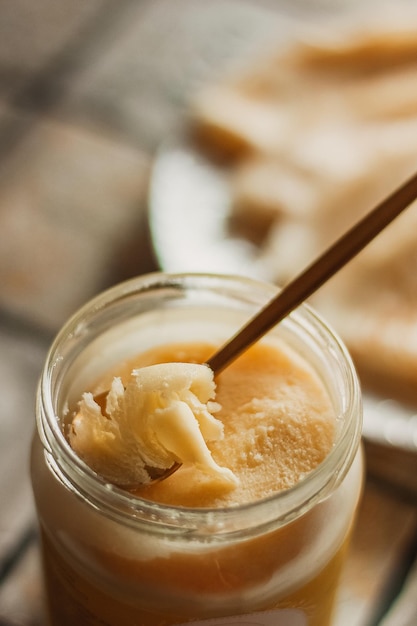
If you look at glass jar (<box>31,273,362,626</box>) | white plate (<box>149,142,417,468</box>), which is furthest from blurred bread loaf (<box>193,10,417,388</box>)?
glass jar (<box>31,273,362,626</box>)

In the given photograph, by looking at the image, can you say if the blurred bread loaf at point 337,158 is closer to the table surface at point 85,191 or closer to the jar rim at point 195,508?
the table surface at point 85,191

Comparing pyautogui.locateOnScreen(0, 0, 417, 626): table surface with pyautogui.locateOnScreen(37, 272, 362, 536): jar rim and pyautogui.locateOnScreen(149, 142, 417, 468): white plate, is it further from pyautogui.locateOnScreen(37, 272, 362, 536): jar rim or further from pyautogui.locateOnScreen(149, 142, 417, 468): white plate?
pyautogui.locateOnScreen(37, 272, 362, 536): jar rim

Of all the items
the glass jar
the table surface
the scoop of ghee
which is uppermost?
the scoop of ghee

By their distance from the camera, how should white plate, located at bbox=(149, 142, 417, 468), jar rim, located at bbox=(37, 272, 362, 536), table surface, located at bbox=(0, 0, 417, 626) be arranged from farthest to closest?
white plate, located at bbox=(149, 142, 417, 468) < table surface, located at bbox=(0, 0, 417, 626) < jar rim, located at bbox=(37, 272, 362, 536)

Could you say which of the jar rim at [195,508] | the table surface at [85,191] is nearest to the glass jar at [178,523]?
Answer: the jar rim at [195,508]

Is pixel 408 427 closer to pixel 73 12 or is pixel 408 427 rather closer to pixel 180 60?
pixel 180 60

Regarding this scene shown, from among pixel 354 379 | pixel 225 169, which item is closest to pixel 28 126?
pixel 225 169
